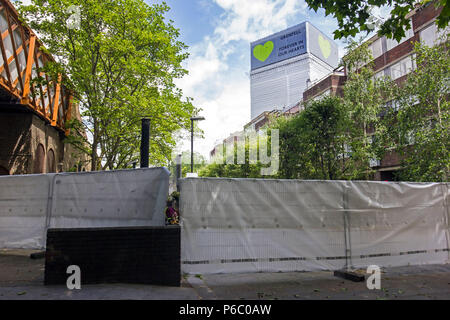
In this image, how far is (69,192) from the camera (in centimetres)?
841

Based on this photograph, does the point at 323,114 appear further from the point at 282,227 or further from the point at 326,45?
the point at 326,45

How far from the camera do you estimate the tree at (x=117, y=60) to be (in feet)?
60.6

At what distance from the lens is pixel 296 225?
6820mm

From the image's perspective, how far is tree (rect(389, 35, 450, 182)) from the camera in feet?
53.3

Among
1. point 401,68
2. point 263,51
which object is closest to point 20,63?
point 401,68

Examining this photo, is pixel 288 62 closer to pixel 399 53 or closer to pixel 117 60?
pixel 399 53

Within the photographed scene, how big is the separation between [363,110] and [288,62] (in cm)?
15260

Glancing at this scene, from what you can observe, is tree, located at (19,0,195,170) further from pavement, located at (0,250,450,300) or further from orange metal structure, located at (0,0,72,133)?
pavement, located at (0,250,450,300)

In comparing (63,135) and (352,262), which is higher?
(63,135)

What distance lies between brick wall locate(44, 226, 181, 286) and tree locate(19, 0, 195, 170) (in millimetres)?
13543

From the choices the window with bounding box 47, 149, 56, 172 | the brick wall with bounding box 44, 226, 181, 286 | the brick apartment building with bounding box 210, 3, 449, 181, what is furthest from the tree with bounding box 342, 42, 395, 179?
the window with bounding box 47, 149, 56, 172

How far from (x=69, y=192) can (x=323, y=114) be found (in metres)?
17.3

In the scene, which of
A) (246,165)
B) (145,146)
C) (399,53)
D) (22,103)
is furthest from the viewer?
(246,165)
